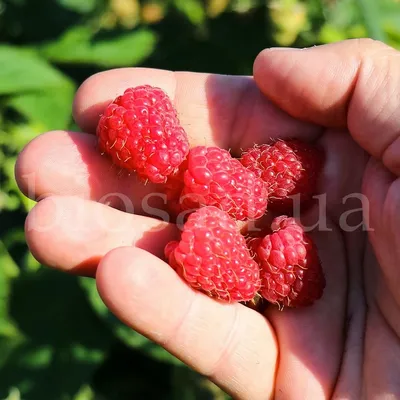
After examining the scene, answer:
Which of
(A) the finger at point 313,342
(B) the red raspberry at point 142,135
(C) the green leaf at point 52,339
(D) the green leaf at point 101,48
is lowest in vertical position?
(C) the green leaf at point 52,339

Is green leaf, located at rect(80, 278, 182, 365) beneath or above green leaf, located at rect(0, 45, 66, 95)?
beneath

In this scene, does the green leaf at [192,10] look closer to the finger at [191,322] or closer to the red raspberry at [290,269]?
the red raspberry at [290,269]

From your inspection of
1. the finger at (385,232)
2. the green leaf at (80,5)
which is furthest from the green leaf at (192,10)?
the finger at (385,232)

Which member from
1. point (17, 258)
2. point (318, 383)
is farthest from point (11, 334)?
point (318, 383)

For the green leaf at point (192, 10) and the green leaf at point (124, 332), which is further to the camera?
the green leaf at point (192, 10)

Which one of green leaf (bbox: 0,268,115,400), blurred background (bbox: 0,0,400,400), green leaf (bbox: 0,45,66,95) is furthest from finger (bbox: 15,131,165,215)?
green leaf (bbox: 0,268,115,400)

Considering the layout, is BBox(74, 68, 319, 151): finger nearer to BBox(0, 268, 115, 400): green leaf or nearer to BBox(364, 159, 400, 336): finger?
BBox(364, 159, 400, 336): finger

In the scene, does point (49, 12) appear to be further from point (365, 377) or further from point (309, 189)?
point (365, 377)
